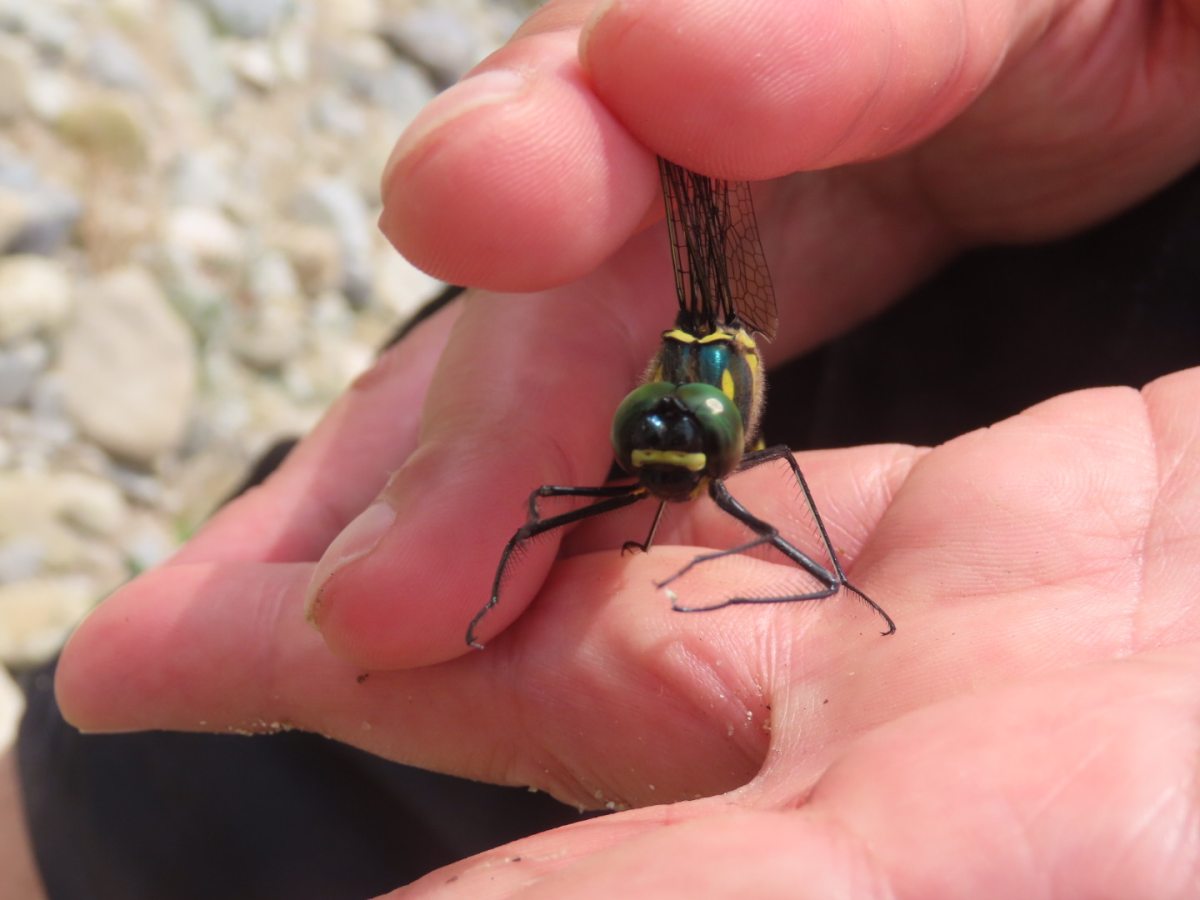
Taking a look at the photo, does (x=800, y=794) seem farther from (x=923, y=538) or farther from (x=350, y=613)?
(x=350, y=613)

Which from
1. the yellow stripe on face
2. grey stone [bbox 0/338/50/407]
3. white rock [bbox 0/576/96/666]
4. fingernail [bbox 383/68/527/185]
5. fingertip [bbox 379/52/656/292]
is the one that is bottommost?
white rock [bbox 0/576/96/666]

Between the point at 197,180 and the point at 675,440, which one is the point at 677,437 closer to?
the point at 675,440

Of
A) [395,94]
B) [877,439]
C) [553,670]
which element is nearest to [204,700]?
[553,670]

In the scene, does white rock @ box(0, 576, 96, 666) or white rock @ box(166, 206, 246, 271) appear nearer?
white rock @ box(0, 576, 96, 666)

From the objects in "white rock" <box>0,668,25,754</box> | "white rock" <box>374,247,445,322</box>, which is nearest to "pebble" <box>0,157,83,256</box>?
"white rock" <box>374,247,445,322</box>

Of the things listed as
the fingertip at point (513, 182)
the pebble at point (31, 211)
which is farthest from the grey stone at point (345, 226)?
the fingertip at point (513, 182)

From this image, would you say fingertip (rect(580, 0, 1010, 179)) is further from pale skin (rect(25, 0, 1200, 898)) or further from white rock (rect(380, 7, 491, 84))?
white rock (rect(380, 7, 491, 84))

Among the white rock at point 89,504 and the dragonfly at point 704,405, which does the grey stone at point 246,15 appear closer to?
the white rock at point 89,504

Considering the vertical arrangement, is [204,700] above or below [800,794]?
below
